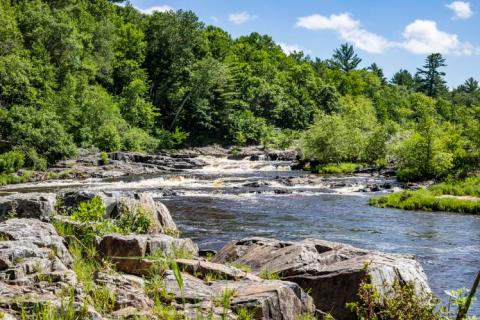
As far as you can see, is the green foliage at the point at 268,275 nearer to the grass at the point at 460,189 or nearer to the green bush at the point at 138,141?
the grass at the point at 460,189

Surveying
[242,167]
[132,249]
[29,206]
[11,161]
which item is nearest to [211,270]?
[132,249]

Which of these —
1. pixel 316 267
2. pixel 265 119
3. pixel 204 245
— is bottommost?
pixel 204 245

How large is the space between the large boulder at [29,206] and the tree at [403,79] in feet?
594

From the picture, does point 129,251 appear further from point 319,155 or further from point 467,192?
point 319,155

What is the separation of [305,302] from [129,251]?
11.6 ft

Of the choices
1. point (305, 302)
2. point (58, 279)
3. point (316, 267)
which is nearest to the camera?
point (58, 279)

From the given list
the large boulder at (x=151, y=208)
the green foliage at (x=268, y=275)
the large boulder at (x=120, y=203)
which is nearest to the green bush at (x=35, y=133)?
the large boulder at (x=151, y=208)

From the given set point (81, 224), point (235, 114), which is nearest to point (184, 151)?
point (235, 114)

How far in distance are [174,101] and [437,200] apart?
66647mm

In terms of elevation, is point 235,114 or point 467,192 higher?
point 235,114

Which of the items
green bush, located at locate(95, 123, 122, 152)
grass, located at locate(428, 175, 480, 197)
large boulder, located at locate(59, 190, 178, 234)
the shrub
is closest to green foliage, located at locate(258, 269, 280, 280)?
large boulder, located at locate(59, 190, 178, 234)

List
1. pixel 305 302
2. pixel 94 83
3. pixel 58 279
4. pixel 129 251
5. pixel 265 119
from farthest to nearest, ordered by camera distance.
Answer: pixel 265 119 → pixel 94 83 → pixel 129 251 → pixel 305 302 → pixel 58 279

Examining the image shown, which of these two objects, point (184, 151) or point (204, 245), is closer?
point (204, 245)

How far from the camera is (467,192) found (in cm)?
3241
